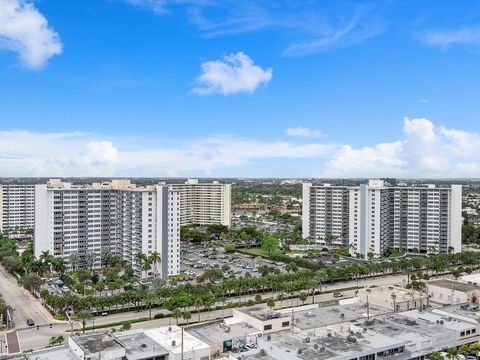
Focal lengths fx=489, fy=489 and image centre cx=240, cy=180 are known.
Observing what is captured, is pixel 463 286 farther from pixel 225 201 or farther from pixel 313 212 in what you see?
pixel 225 201

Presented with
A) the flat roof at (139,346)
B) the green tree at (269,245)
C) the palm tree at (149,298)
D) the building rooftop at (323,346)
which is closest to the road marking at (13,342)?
the flat roof at (139,346)

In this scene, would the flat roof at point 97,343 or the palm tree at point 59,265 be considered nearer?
the flat roof at point 97,343

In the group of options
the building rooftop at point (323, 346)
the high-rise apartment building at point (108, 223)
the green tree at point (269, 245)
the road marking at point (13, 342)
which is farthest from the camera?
the green tree at point (269, 245)

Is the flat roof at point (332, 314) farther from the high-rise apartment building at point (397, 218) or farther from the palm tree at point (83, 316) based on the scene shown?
the high-rise apartment building at point (397, 218)

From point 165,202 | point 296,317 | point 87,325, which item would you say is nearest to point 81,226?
point 165,202

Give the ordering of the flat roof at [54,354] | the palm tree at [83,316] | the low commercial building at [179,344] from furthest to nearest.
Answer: the palm tree at [83,316] < the low commercial building at [179,344] < the flat roof at [54,354]

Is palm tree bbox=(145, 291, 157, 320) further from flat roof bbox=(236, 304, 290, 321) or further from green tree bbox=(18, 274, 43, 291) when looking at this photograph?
green tree bbox=(18, 274, 43, 291)

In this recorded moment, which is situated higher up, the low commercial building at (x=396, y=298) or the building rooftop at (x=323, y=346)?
the building rooftop at (x=323, y=346)
